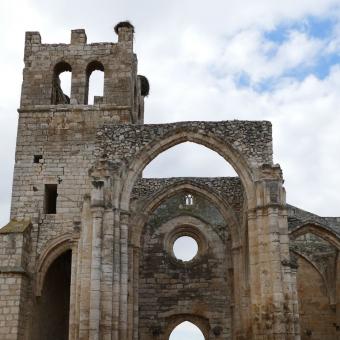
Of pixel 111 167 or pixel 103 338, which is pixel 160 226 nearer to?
pixel 111 167

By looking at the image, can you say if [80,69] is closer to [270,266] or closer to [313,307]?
[270,266]

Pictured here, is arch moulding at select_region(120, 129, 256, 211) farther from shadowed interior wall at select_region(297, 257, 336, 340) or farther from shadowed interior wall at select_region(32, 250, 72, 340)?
shadowed interior wall at select_region(297, 257, 336, 340)

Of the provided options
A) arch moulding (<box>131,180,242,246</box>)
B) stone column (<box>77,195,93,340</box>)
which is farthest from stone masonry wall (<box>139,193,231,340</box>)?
stone column (<box>77,195,93,340</box>)

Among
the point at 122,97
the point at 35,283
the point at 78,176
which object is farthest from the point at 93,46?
the point at 35,283

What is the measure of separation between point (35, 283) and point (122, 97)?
5499 mm

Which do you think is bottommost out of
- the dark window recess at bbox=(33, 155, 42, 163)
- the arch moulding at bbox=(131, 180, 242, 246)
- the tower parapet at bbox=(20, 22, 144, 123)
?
the arch moulding at bbox=(131, 180, 242, 246)

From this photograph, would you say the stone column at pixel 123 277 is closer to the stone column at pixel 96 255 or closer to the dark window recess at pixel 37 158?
the stone column at pixel 96 255

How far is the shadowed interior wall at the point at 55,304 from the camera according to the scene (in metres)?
14.2

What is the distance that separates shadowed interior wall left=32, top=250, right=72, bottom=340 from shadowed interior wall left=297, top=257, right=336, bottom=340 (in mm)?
6833

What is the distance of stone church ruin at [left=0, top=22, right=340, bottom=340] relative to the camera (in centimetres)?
1098

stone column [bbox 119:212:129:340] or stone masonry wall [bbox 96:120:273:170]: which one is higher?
stone masonry wall [bbox 96:120:273:170]

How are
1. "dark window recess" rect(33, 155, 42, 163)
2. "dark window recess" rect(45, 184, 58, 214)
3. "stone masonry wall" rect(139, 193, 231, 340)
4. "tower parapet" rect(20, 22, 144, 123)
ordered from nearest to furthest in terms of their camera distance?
1. "dark window recess" rect(45, 184, 58, 214)
2. "dark window recess" rect(33, 155, 42, 163)
3. "tower parapet" rect(20, 22, 144, 123)
4. "stone masonry wall" rect(139, 193, 231, 340)

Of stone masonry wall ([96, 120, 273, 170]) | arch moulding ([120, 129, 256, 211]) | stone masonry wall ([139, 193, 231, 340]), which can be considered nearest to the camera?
arch moulding ([120, 129, 256, 211])

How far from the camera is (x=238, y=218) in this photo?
14242 millimetres
